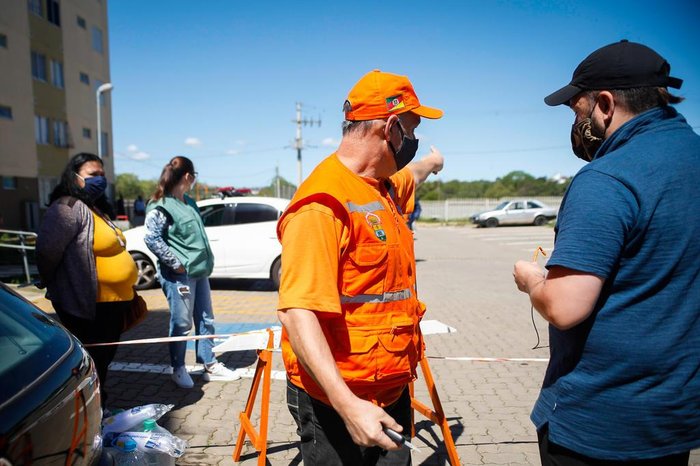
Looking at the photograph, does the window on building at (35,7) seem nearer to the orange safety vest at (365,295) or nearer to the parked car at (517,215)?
the parked car at (517,215)

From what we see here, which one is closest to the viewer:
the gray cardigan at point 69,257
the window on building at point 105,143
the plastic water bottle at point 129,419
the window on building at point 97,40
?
the plastic water bottle at point 129,419

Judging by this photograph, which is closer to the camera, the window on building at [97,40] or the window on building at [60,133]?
the window on building at [60,133]

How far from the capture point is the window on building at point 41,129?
23719 mm

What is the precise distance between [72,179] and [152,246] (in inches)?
37.9

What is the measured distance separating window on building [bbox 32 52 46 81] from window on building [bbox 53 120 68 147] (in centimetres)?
229

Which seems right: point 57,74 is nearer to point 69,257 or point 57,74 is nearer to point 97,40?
point 97,40

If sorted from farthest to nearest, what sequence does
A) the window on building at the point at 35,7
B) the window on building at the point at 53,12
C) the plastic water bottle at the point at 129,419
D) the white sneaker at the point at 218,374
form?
the window on building at the point at 53,12 → the window on building at the point at 35,7 → the white sneaker at the point at 218,374 → the plastic water bottle at the point at 129,419

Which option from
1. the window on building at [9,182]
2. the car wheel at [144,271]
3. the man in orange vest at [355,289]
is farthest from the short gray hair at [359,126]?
the window on building at [9,182]

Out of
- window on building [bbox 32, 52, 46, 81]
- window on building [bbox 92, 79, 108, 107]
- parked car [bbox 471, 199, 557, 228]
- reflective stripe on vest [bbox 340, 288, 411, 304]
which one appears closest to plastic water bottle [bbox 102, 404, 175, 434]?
reflective stripe on vest [bbox 340, 288, 411, 304]

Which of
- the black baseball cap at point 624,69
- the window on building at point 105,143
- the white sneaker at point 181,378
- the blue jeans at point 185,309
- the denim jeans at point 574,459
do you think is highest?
the window on building at point 105,143

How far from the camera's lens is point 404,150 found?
2.04 meters

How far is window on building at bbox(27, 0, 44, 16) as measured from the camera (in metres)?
23.3

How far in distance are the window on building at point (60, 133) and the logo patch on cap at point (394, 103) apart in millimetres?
27988

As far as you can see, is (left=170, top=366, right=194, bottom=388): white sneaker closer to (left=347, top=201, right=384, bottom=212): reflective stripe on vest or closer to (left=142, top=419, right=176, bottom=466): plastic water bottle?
(left=142, top=419, right=176, bottom=466): plastic water bottle
